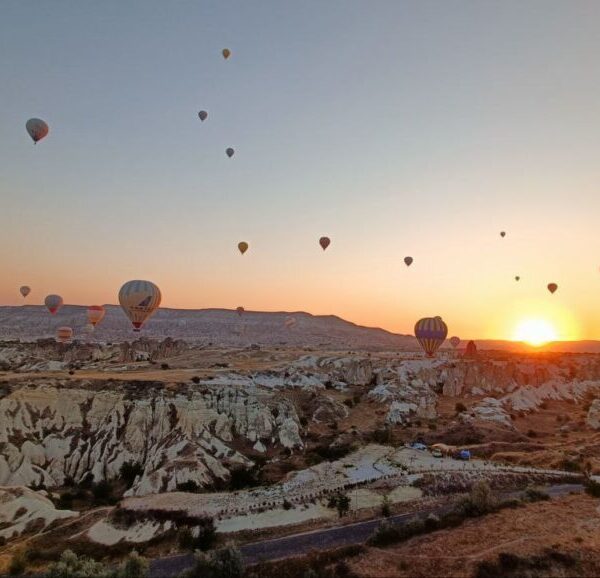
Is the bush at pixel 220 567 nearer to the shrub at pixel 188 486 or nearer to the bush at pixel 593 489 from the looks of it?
the shrub at pixel 188 486

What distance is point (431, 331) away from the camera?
60.1m

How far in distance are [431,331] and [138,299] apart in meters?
36.8

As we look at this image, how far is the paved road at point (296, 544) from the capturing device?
20.2 m

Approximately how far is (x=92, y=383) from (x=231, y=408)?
47.9 feet

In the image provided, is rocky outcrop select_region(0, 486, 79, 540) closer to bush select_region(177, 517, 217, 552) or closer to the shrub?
the shrub

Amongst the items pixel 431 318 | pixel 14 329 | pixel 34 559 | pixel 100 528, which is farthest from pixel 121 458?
pixel 14 329

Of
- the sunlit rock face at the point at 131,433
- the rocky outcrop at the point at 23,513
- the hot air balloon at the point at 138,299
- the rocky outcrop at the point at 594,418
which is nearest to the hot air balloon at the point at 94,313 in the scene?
the hot air balloon at the point at 138,299

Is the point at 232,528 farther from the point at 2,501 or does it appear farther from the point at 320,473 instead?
the point at 2,501

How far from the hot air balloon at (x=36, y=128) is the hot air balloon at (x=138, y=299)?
17.2m

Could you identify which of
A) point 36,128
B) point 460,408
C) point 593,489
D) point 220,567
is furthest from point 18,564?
point 460,408

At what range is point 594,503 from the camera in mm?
23766

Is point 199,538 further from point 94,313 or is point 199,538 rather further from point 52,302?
point 52,302

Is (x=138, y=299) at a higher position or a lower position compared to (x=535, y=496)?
higher

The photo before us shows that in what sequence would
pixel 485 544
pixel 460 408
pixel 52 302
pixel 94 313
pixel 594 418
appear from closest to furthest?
1. pixel 485 544
2. pixel 594 418
3. pixel 460 408
4. pixel 94 313
5. pixel 52 302
